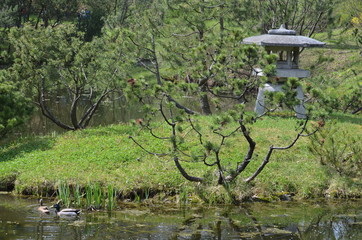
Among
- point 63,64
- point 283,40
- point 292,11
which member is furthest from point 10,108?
point 292,11

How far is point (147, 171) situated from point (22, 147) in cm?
482

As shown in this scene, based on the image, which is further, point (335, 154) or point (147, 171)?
point (335, 154)

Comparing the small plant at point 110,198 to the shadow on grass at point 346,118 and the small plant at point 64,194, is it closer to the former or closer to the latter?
the small plant at point 64,194

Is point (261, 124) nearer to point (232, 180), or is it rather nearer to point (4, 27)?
point (232, 180)

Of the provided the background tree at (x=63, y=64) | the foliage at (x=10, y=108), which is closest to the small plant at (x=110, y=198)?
the foliage at (x=10, y=108)

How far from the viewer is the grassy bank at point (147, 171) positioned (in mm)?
13414

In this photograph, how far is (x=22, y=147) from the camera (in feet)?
55.1

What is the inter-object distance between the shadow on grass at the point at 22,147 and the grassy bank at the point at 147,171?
3 centimetres

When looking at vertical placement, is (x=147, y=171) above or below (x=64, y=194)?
above

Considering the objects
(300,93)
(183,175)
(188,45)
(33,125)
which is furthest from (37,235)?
(33,125)

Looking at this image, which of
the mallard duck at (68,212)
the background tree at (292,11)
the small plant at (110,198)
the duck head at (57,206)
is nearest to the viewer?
the mallard duck at (68,212)

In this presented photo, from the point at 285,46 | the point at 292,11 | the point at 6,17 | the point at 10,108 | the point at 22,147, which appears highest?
the point at 6,17

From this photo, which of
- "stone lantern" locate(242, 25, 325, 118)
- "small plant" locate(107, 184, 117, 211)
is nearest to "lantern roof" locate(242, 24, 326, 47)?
"stone lantern" locate(242, 25, 325, 118)

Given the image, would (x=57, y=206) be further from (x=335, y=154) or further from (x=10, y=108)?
(x=335, y=154)
